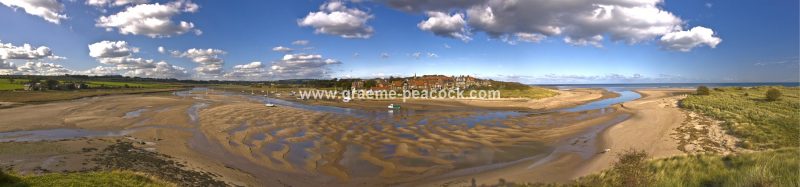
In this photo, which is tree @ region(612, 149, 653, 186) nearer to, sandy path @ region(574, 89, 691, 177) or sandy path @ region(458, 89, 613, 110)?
sandy path @ region(574, 89, 691, 177)

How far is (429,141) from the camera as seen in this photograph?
2250cm

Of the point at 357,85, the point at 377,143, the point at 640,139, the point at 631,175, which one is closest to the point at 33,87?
the point at 357,85

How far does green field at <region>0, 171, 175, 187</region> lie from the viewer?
351 inches

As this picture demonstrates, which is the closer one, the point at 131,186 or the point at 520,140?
the point at 131,186

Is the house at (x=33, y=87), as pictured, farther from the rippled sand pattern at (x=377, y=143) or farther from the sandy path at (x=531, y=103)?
the sandy path at (x=531, y=103)

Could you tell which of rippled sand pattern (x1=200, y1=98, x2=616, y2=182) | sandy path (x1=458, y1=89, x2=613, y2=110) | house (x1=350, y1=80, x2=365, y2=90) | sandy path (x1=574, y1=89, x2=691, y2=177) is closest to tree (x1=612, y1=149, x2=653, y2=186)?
sandy path (x1=574, y1=89, x2=691, y2=177)

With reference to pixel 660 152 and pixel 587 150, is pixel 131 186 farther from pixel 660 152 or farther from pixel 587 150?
pixel 660 152

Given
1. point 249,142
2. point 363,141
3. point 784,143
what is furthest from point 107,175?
point 784,143

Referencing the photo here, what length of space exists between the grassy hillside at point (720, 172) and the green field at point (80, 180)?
1338cm

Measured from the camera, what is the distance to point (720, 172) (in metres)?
11.0

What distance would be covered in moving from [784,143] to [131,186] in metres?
25.9

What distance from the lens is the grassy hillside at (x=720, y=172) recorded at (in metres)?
8.62

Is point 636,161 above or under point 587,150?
above

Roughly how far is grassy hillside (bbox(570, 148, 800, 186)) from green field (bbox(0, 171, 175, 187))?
43.9 ft
